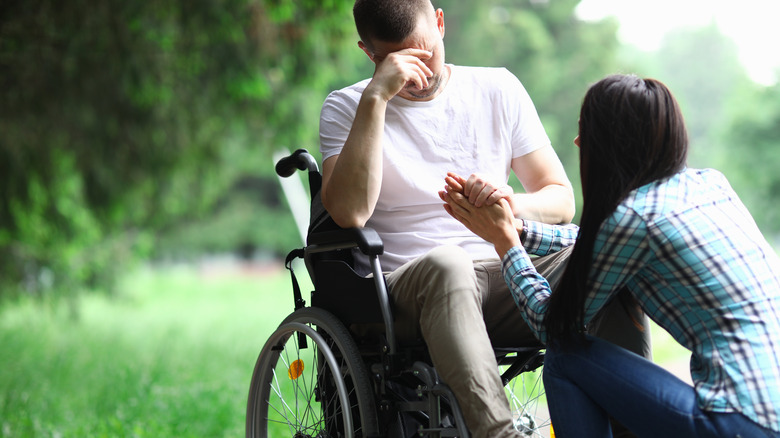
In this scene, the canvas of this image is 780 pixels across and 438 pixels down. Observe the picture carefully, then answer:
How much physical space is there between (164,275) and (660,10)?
20.6 m

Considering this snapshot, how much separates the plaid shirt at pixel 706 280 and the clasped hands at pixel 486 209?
1.02 ft

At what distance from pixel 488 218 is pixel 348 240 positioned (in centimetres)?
37

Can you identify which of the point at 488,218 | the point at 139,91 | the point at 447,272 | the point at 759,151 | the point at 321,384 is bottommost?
the point at 321,384

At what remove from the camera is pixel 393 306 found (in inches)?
82.3

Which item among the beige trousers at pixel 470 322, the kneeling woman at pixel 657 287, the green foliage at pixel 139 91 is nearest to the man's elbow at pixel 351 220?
the beige trousers at pixel 470 322

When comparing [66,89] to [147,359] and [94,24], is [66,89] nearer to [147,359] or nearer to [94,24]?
[94,24]

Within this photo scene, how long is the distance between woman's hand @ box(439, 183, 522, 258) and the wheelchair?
0.69 feet

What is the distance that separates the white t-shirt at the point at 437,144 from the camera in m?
2.36

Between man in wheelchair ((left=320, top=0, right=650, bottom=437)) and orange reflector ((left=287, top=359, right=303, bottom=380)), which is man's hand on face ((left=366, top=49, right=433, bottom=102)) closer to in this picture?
man in wheelchair ((left=320, top=0, right=650, bottom=437))

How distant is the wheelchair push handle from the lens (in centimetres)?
250

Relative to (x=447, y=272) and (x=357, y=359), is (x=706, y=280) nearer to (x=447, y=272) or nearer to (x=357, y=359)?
(x=447, y=272)

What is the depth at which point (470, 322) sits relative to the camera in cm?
190

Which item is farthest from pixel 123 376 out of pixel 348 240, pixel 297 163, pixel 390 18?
pixel 390 18

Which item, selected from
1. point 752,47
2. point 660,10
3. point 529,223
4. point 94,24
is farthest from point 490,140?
point 660,10
